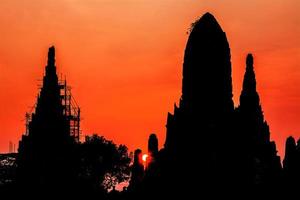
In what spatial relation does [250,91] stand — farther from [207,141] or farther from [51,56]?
[51,56]

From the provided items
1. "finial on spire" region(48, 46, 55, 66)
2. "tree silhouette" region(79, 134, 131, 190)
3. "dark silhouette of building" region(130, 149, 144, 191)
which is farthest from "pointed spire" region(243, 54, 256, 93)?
"tree silhouette" region(79, 134, 131, 190)

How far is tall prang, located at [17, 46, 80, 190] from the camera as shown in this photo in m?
61.9

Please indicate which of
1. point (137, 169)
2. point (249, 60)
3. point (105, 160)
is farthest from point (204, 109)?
point (105, 160)

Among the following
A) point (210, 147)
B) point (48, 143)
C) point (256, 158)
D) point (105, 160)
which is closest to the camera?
point (210, 147)

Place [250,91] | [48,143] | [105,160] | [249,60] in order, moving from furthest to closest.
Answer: [105,160], [48,143], [249,60], [250,91]

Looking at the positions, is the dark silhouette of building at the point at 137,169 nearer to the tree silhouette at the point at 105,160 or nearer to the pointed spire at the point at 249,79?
the pointed spire at the point at 249,79

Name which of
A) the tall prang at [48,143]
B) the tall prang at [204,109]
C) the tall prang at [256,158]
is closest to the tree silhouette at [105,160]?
the tall prang at [48,143]

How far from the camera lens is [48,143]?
215ft

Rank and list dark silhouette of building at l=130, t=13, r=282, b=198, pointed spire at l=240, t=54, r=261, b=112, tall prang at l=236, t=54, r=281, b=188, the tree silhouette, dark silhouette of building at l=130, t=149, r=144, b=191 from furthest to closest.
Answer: the tree silhouette, pointed spire at l=240, t=54, r=261, b=112, dark silhouette of building at l=130, t=149, r=144, b=191, tall prang at l=236, t=54, r=281, b=188, dark silhouette of building at l=130, t=13, r=282, b=198

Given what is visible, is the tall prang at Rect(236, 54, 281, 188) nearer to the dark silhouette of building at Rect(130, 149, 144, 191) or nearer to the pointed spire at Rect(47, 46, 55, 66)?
the dark silhouette of building at Rect(130, 149, 144, 191)

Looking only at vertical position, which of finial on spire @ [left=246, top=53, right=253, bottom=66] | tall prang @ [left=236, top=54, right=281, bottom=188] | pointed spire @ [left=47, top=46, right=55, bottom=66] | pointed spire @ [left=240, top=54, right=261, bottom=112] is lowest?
tall prang @ [left=236, top=54, right=281, bottom=188]

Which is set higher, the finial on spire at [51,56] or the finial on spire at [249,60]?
the finial on spire at [51,56]

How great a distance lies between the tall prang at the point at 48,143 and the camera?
61875 millimetres

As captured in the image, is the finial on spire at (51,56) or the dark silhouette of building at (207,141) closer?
the dark silhouette of building at (207,141)
